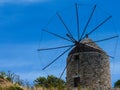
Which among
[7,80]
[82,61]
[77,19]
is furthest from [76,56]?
[7,80]

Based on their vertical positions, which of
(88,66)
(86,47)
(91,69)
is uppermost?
(86,47)

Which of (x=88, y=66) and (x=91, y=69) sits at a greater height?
(x=88, y=66)

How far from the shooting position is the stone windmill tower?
3975cm

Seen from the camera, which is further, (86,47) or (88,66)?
(86,47)

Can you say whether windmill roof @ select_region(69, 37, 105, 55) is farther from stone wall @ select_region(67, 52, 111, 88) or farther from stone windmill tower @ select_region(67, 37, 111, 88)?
stone wall @ select_region(67, 52, 111, 88)

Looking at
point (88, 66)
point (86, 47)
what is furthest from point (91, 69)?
point (86, 47)

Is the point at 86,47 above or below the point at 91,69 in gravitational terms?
above

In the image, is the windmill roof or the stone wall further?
the windmill roof

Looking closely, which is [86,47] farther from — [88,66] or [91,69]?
[91,69]

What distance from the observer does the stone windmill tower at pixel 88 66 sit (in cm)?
3975

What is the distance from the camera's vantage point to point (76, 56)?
4078 centimetres

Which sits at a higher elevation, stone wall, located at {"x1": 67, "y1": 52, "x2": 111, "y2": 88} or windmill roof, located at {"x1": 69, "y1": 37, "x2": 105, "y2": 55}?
windmill roof, located at {"x1": 69, "y1": 37, "x2": 105, "y2": 55}

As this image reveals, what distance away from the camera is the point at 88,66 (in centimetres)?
3969

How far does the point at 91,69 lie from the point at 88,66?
1.31ft
